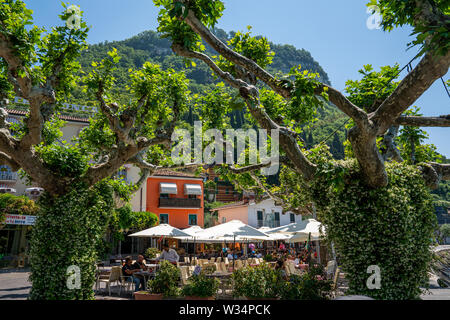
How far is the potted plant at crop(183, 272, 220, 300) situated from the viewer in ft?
22.7

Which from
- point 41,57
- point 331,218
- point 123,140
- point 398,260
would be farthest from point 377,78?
point 41,57

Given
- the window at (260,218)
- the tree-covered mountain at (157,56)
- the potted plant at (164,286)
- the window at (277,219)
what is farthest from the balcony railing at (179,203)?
the potted plant at (164,286)

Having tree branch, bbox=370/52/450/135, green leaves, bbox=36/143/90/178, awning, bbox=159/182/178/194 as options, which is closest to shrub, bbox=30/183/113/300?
green leaves, bbox=36/143/90/178

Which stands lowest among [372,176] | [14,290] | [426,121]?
[14,290]

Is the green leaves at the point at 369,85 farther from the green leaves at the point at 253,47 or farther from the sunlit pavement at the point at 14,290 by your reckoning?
the sunlit pavement at the point at 14,290

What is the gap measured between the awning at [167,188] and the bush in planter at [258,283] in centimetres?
2302

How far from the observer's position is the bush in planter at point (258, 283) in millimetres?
7047

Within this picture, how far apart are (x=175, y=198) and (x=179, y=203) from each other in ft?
2.19

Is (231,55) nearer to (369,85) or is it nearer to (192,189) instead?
(369,85)

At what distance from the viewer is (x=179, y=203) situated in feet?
102

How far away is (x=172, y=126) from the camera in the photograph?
978cm

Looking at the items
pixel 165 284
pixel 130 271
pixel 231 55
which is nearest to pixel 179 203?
pixel 130 271

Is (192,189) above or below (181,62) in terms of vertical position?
below

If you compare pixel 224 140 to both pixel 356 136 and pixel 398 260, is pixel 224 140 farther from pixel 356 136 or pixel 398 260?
pixel 398 260
